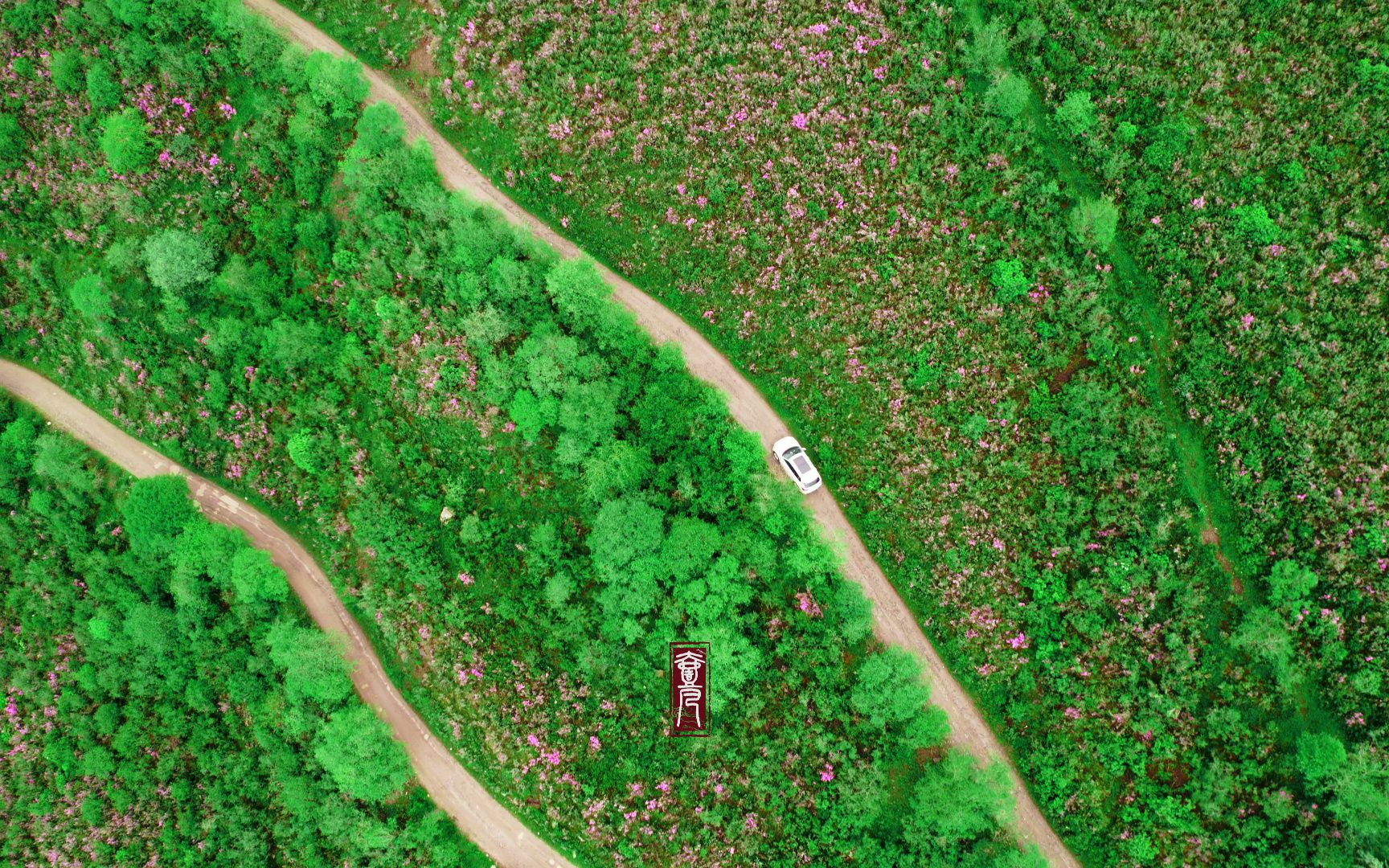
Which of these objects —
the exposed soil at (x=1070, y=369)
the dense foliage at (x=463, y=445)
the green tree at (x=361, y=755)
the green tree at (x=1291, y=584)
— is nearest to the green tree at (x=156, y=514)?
the dense foliage at (x=463, y=445)

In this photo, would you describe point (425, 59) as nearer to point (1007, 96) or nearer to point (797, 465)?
point (797, 465)

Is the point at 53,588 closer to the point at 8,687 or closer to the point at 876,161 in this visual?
the point at 8,687

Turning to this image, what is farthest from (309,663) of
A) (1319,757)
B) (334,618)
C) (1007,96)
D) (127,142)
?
(1319,757)

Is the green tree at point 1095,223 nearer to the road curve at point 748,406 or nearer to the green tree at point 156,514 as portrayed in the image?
the road curve at point 748,406

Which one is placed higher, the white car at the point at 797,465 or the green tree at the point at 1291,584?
the white car at the point at 797,465

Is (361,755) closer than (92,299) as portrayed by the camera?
Yes

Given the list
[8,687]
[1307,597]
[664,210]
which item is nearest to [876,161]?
[664,210]
